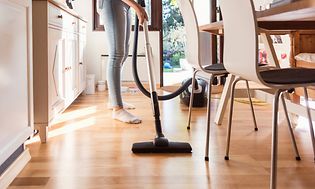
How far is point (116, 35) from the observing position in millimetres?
2811

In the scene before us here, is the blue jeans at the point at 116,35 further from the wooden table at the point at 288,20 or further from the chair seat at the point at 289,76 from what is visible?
the chair seat at the point at 289,76

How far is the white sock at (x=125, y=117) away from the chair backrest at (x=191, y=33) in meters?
0.66

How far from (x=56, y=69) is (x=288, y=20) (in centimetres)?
149

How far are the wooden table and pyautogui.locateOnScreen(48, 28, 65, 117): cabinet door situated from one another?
1009 mm

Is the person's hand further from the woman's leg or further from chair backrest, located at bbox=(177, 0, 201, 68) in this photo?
the woman's leg

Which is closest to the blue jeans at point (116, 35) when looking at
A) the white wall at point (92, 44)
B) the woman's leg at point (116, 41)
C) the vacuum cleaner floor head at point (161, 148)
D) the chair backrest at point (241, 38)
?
the woman's leg at point (116, 41)

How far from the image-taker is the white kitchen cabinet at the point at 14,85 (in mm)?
1438

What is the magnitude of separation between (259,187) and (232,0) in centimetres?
74

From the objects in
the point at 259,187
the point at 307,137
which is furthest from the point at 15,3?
the point at 307,137

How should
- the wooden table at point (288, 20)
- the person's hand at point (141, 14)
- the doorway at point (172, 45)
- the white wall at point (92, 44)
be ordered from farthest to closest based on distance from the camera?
1. the doorway at point (172, 45)
2. the white wall at point (92, 44)
3. the person's hand at point (141, 14)
4. the wooden table at point (288, 20)

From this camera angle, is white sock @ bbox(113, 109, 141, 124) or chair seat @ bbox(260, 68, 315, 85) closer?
chair seat @ bbox(260, 68, 315, 85)

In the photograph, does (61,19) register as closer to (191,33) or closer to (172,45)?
(191,33)

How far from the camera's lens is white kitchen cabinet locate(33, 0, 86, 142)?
7.25 feet

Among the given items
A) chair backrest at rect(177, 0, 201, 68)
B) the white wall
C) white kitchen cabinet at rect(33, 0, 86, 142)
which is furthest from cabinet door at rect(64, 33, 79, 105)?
the white wall
